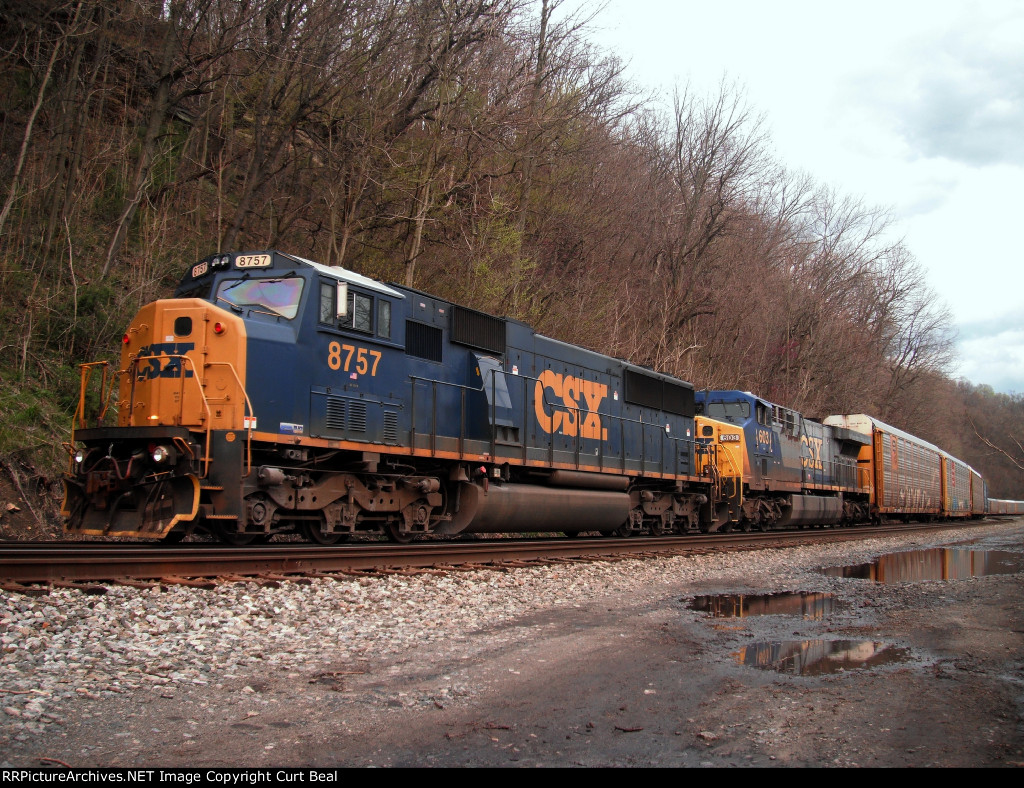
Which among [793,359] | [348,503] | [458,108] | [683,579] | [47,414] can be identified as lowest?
[683,579]

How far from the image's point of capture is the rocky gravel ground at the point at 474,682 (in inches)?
136

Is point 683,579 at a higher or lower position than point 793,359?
lower

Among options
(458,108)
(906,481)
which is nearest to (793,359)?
(906,481)

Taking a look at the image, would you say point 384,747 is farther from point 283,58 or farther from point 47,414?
point 283,58

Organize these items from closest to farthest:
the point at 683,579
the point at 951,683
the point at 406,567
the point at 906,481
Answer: the point at 951,683, the point at 406,567, the point at 683,579, the point at 906,481

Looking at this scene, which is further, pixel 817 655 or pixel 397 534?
pixel 397 534

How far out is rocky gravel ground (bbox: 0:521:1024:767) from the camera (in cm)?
346

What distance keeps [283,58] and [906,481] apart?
26448mm

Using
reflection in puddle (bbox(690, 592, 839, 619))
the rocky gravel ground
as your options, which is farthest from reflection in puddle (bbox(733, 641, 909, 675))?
reflection in puddle (bbox(690, 592, 839, 619))

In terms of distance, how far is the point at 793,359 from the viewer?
134ft

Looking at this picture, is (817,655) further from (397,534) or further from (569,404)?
(569,404)

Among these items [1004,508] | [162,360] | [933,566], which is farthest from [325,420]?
[1004,508]

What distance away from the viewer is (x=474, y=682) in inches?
182

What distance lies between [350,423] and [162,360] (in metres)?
2.28
